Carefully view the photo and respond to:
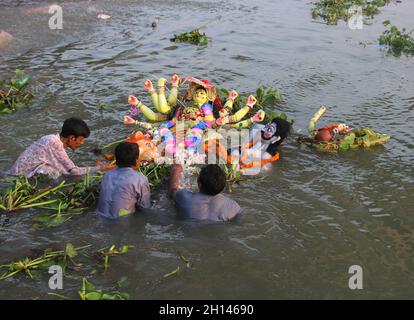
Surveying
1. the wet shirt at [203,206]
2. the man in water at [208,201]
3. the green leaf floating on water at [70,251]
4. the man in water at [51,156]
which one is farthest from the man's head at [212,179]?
the man in water at [51,156]

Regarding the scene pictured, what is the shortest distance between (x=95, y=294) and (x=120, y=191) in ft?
4.51

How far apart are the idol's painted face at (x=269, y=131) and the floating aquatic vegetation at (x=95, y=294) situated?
351 centimetres

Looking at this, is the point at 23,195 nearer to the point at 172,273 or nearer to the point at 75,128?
the point at 75,128

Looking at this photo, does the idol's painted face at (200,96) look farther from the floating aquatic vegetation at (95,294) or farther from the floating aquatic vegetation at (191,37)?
the floating aquatic vegetation at (191,37)

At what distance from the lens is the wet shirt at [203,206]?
4969 mm

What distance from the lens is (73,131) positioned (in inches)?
217

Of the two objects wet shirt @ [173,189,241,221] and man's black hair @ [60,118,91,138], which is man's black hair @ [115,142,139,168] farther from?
man's black hair @ [60,118,91,138]

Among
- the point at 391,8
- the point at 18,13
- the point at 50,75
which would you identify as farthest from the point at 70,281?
the point at 391,8

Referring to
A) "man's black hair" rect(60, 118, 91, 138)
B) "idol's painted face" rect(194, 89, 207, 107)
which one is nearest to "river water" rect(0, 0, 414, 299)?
"man's black hair" rect(60, 118, 91, 138)

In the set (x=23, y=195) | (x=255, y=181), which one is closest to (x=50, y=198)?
(x=23, y=195)

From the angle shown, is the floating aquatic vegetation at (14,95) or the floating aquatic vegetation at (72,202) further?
the floating aquatic vegetation at (14,95)

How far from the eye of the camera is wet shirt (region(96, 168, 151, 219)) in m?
4.95
